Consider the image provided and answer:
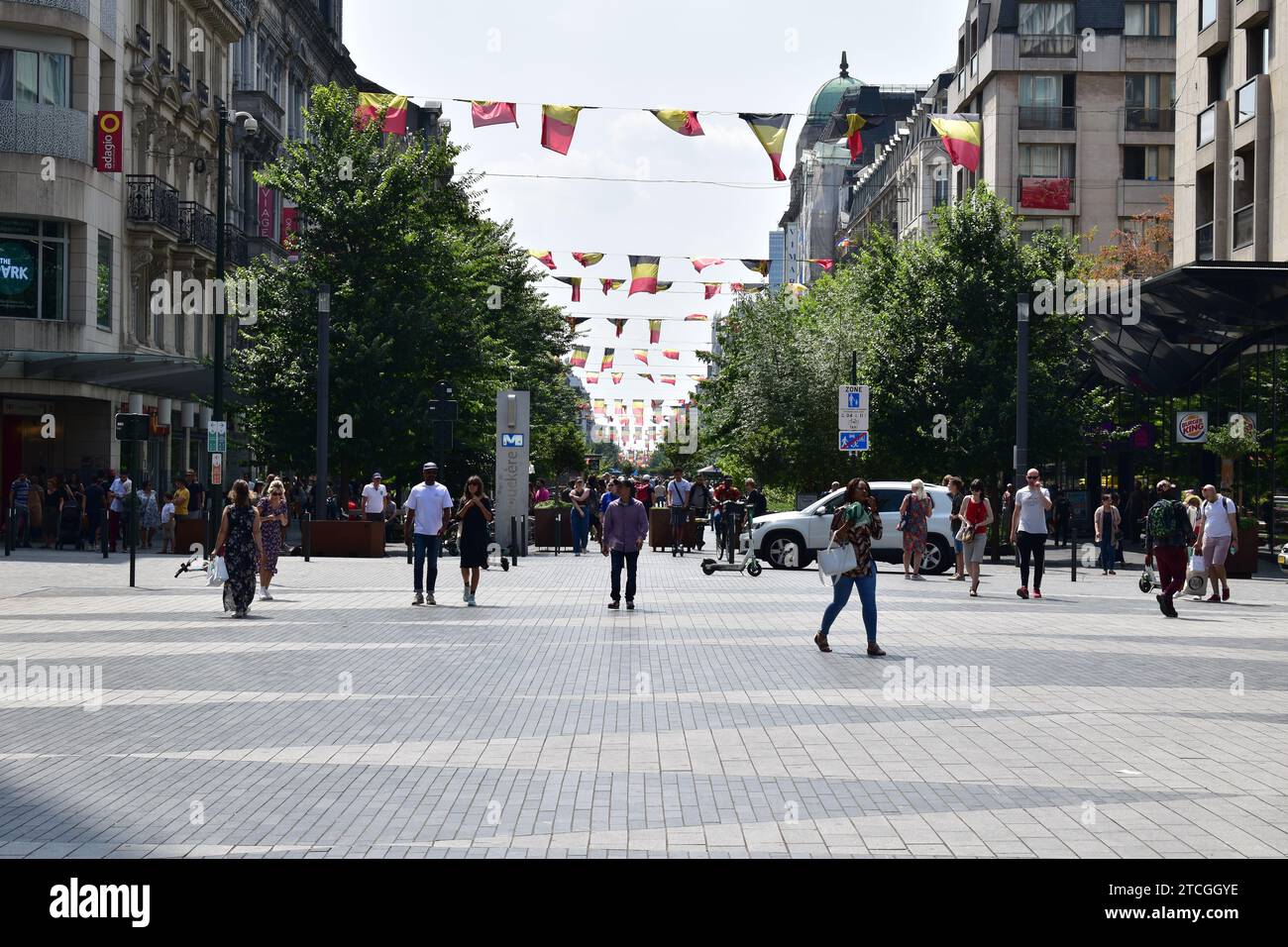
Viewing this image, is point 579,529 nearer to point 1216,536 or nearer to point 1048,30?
point 1216,536

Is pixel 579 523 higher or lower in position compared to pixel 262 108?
lower

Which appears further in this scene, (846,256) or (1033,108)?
(846,256)

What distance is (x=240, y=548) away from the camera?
1825cm

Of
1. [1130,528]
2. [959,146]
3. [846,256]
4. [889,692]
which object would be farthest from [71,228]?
[846,256]

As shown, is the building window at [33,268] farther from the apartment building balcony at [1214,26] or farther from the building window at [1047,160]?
the building window at [1047,160]

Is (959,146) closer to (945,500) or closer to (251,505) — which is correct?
(945,500)

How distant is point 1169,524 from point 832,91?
127357 mm

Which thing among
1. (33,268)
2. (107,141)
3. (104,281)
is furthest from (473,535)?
(107,141)

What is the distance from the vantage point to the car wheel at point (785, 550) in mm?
31062

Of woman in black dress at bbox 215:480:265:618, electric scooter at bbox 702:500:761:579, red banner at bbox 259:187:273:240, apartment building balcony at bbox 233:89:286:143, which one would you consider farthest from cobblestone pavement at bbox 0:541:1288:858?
apartment building balcony at bbox 233:89:286:143

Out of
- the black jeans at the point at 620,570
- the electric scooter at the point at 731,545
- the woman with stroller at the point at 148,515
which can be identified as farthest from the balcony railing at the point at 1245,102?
the woman with stroller at the point at 148,515

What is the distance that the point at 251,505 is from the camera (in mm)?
18859

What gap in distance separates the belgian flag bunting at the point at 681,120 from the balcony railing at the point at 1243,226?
629 inches
